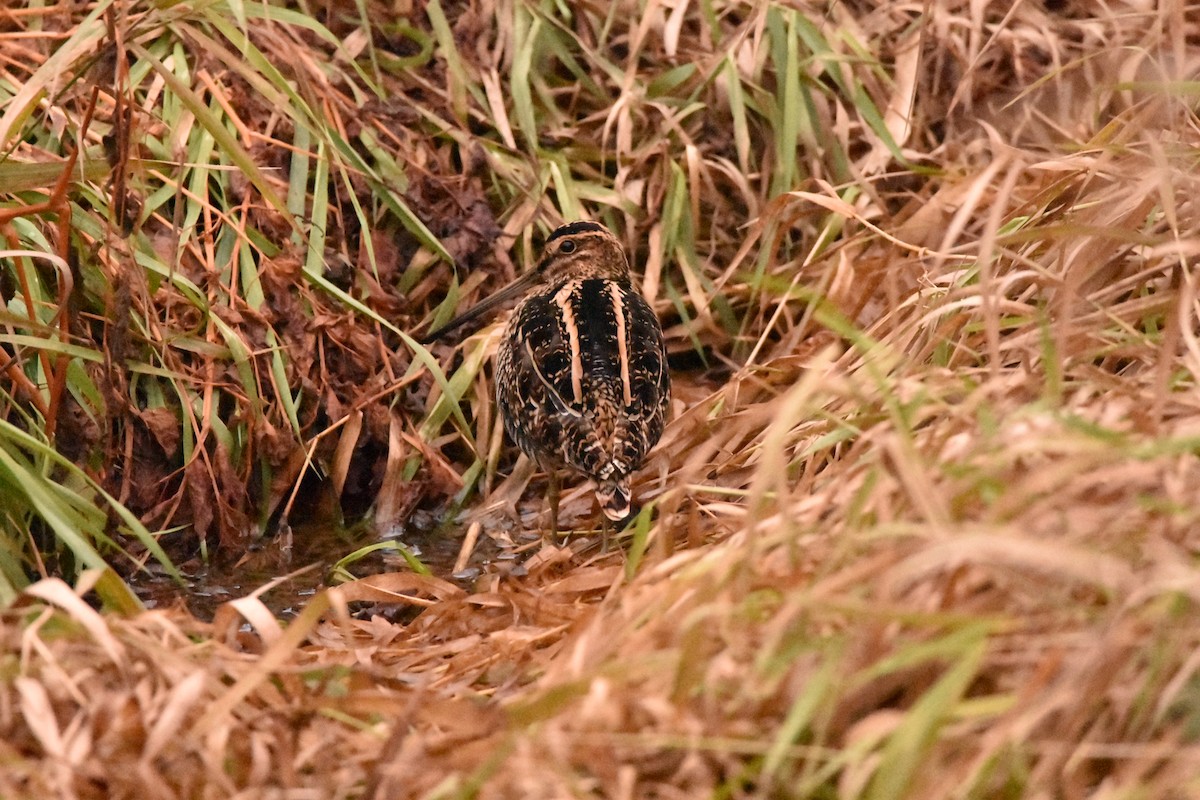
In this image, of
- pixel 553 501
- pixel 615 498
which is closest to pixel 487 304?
pixel 553 501

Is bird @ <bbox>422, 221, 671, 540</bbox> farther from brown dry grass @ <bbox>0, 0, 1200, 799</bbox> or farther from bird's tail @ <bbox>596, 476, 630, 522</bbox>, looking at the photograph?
brown dry grass @ <bbox>0, 0, 1200, 799</bbox>

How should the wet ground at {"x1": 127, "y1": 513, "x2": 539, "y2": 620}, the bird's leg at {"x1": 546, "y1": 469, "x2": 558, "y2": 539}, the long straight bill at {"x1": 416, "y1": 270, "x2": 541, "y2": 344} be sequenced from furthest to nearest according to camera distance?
1. the long straight bill at {"x1": 416, "y1": 270, "x2": 541, "y2": 344}
2. the bird's leg at {"x1": 546, "y1": 469, "x2": 558, "y2": 539}
3. the wet ground at {"x1": 127, "y1": 513, "x2": 539, "y2": 620}

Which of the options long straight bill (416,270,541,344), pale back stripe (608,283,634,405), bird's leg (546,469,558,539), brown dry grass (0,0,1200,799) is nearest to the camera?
brown dry grass (0,0,1200,799)

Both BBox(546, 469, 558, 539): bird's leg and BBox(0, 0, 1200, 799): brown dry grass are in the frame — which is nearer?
BBox(0, 0, 1200, 799): brown dry grass

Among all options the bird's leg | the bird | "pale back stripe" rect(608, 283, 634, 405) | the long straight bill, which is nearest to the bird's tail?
the bird

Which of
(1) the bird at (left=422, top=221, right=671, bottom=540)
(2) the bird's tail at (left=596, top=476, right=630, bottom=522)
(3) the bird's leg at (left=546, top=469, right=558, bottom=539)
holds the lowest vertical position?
(3) the bird's leg at (left=546, top=469, right=558, bottom=539)

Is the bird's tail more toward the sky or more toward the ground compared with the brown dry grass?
more toward the ground
